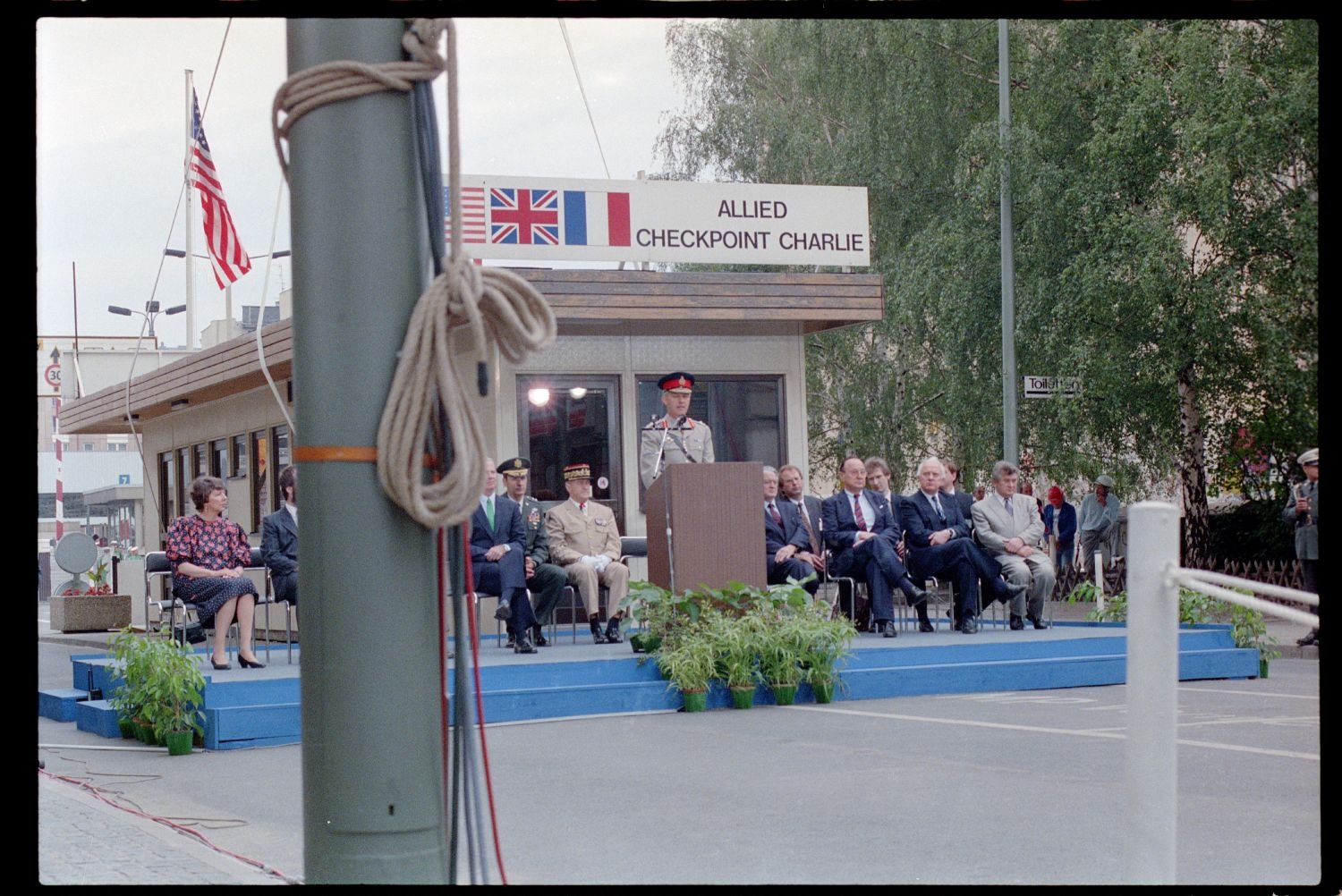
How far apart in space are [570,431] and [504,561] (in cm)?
391

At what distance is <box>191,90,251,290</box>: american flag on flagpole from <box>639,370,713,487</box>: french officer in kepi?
6724mm

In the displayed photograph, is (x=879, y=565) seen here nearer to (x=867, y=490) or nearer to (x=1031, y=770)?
(x=867, y=490)

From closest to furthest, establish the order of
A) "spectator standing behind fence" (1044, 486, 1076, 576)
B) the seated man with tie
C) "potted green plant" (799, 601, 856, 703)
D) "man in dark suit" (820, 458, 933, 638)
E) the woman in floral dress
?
1. "potted green plant" (799, 601, 856, 703)
2. the woman in floral dress
3. the seated man with tie
4. "man in dark suit" (820, 458, 933, 638)
5. "spectator standing behind fence" (1044, 486, 1076, 576)

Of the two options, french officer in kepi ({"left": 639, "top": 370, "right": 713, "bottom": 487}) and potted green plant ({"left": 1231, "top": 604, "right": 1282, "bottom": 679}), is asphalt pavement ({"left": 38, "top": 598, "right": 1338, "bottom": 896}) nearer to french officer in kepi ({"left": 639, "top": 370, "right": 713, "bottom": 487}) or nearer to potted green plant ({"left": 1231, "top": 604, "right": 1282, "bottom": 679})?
potted green plant ({"left": 1231, "top": 604, "right": 1282, "bottom": 679})

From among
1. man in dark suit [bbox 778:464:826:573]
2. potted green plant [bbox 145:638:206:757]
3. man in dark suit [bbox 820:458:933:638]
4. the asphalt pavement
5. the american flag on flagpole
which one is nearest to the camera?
the asphalt pavement

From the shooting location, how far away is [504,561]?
11602 millimetres

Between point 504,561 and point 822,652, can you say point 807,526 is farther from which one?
point 504,561

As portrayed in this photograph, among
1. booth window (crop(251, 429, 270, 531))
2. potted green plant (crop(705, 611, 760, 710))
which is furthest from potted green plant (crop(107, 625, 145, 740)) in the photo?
booth window (crop(251, 429, 270, 531))

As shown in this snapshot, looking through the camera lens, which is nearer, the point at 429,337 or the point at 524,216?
the point at 429,337

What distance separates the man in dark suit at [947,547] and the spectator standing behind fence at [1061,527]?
10.7 m

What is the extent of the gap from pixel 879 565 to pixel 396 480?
10.2 m

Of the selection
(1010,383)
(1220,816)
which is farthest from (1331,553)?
(1010,383)

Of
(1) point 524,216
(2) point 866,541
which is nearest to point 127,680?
(2) point 866,541

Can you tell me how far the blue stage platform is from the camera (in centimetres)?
931
